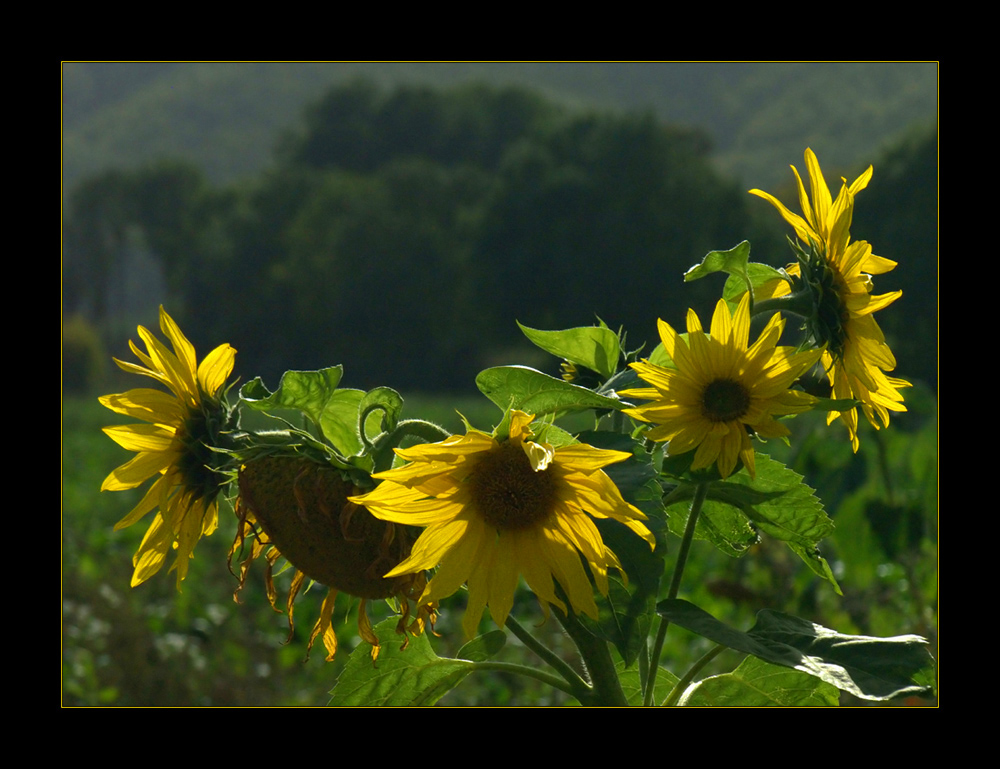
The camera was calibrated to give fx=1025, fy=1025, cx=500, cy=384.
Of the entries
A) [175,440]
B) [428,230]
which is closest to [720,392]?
[175,440]

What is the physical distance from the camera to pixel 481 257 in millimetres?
22641

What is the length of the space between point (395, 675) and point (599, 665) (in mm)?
166

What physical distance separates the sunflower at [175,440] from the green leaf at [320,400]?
58 millimetres

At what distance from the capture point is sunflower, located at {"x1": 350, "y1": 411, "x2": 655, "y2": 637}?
558 millimetres

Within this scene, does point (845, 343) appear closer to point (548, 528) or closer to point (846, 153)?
point (548, 528)

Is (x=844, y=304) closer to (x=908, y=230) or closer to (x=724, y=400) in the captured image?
(x=724, y=400)

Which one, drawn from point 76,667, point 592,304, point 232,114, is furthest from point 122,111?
point 76,667

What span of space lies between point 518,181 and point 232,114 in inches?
1271

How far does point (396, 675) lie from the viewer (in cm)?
72

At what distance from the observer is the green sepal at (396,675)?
70cm

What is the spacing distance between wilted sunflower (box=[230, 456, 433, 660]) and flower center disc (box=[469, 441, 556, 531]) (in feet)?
0.18

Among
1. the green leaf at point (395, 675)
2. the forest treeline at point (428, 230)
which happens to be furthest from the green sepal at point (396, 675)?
the forest treeline at point (428, 230)

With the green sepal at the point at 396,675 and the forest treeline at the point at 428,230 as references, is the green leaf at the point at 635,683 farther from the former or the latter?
the forest treeline at the point at 428,230

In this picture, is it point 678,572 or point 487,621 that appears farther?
point 487,621
